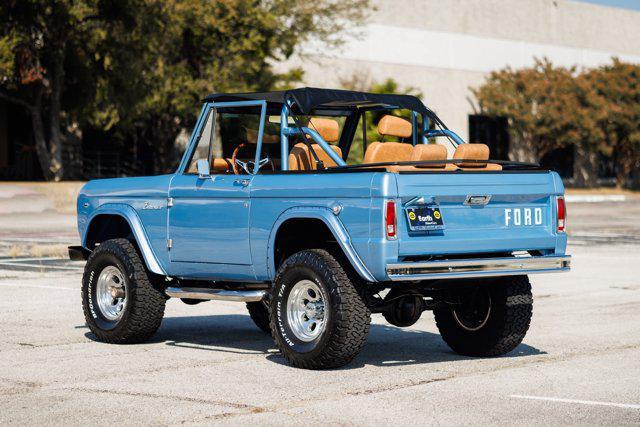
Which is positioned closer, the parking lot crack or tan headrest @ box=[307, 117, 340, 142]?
the parking lot crack

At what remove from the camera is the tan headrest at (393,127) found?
34.3ft

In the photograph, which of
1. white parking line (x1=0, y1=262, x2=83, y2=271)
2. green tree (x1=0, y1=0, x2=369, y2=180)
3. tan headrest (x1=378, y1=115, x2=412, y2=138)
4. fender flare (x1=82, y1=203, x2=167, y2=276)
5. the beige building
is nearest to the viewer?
tan headrest (x1=378, y1=115, x2=412, y2=138)

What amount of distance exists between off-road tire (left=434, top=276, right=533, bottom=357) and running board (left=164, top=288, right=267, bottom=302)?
1.54 meters

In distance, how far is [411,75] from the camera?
61031mm

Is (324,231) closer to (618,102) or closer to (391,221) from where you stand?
(391,221)

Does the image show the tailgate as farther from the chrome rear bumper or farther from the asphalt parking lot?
the asphalt parking lot

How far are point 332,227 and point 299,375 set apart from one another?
1129mm

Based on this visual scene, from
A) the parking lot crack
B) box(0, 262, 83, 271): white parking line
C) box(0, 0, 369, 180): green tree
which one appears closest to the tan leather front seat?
the parking lot crack

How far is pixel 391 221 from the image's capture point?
886cm

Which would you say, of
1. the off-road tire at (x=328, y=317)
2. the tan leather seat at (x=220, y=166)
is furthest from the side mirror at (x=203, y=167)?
the off-road tire at (x=328, y=317)

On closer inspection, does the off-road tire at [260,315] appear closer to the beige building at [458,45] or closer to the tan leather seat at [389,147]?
the tan leather seat at [389,147]

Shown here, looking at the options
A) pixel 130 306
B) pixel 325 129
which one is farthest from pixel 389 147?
pixel 130 306

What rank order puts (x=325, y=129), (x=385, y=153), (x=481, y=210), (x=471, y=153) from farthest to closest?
1. (x=385, y=153)
2. (x=325, y=129)
3. (x=471, y=153)
4. (x=481, y=210)

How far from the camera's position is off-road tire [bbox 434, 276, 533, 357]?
998 cm
